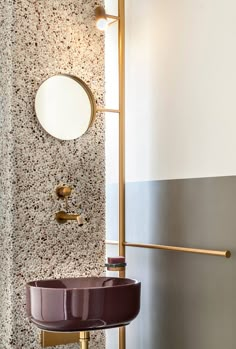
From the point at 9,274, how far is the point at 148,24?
1.30m

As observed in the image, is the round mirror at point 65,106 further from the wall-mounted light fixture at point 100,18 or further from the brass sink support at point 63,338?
the brass sink support at point 63,338

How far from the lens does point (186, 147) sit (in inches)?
89.6

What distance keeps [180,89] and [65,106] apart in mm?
502

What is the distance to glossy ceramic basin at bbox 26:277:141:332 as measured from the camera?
190 cm

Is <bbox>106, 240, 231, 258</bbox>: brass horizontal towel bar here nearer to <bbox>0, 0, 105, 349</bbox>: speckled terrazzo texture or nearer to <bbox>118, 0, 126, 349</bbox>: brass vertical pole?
<bbox>118, 0, 126, 349</bbox>: brass vertical pole

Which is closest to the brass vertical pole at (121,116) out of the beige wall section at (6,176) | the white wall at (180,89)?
the white wall at (180,89)

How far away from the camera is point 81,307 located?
1.89m

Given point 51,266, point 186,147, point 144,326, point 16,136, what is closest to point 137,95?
point 186,147

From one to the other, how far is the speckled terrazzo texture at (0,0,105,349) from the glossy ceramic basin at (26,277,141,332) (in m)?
0.18

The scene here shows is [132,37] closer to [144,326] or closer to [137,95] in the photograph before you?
[137,95]

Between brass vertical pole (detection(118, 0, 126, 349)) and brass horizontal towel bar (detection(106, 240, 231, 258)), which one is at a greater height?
brass vertical pole (detection(118, 0, 126, 349))

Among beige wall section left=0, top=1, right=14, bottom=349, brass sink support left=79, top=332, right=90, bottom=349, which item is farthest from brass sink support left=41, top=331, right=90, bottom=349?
beige wall section left=0, top=1, right=14, bottom=349

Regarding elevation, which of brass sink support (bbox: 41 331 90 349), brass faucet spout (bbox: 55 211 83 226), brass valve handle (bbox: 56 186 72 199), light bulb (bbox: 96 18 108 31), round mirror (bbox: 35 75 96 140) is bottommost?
brass sink support (bbox: 41 331 90 349)

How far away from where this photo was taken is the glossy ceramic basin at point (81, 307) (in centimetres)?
190
